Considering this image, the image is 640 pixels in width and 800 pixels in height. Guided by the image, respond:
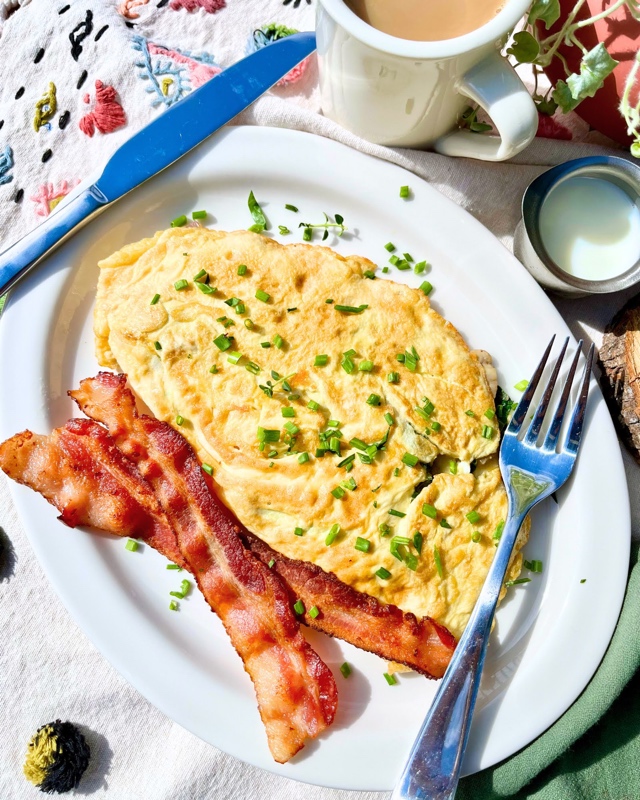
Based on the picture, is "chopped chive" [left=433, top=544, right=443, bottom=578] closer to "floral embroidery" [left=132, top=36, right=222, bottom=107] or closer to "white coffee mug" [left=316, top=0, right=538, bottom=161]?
"white coffee mug" [left=316, top=0, right=538, bottom=161]

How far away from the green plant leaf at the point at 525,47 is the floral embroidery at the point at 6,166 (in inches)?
90.4

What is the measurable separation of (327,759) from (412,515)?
1.04 m

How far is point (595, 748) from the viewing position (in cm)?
280

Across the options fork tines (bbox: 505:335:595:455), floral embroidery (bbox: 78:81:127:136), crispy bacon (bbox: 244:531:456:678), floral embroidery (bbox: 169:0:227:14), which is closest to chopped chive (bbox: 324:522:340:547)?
crispy bacon (bbox: 244:531:456:678)

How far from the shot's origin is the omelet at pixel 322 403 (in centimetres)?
253

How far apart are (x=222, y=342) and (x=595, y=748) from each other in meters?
2.32

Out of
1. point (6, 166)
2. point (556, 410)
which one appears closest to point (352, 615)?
point (556, 410)

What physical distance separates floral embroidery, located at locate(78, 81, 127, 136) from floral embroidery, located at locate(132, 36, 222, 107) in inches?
6.5

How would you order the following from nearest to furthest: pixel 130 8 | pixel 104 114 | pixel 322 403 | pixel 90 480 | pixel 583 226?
pixel 322 403 < pixel 90 480 < pixel 583 226 < pixel 104 114 < pixel 130 8

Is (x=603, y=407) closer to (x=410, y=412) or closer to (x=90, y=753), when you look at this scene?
(x=410, y=412)

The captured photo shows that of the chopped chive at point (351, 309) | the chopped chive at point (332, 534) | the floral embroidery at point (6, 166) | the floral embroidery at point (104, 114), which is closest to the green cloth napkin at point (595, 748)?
the chopped chive at point (332, 534)

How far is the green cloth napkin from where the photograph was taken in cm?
262

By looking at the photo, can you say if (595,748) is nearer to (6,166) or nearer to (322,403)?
(322,403)

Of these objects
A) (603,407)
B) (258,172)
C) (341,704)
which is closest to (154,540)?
(341,704)
